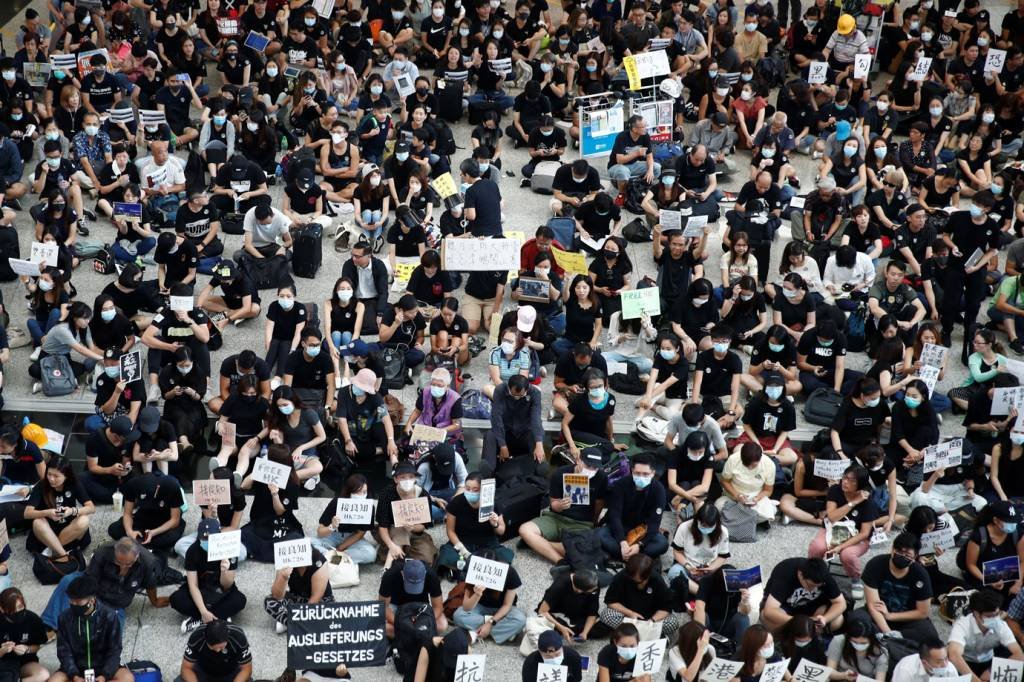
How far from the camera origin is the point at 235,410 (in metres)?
14.4

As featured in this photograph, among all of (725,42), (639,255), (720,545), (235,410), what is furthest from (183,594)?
(725,42)

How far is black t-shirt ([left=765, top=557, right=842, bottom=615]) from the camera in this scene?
12.4 meters

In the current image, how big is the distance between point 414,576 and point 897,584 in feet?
13.5

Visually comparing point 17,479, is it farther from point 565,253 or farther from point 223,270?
point 565,253

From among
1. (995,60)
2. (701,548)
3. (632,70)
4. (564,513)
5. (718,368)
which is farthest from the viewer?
(995,60)

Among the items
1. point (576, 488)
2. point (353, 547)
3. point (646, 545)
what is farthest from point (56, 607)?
point (646, 545)

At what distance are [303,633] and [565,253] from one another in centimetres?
652

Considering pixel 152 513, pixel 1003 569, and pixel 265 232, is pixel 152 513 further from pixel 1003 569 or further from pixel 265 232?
pixel 1003 569

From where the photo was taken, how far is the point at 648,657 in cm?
1146

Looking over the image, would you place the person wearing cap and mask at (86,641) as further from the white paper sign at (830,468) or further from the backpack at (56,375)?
the white paper sign at (830,468)

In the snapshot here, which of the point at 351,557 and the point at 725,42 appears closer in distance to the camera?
the point at 351,557

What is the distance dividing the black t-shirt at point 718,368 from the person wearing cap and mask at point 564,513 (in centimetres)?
210

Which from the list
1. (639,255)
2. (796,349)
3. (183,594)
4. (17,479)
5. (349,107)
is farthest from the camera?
(349,107)

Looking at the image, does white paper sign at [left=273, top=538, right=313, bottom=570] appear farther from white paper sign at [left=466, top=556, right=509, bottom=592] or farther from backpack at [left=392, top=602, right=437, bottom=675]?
white paper sign at [left=466, top=556, right=509, bottom=592]
